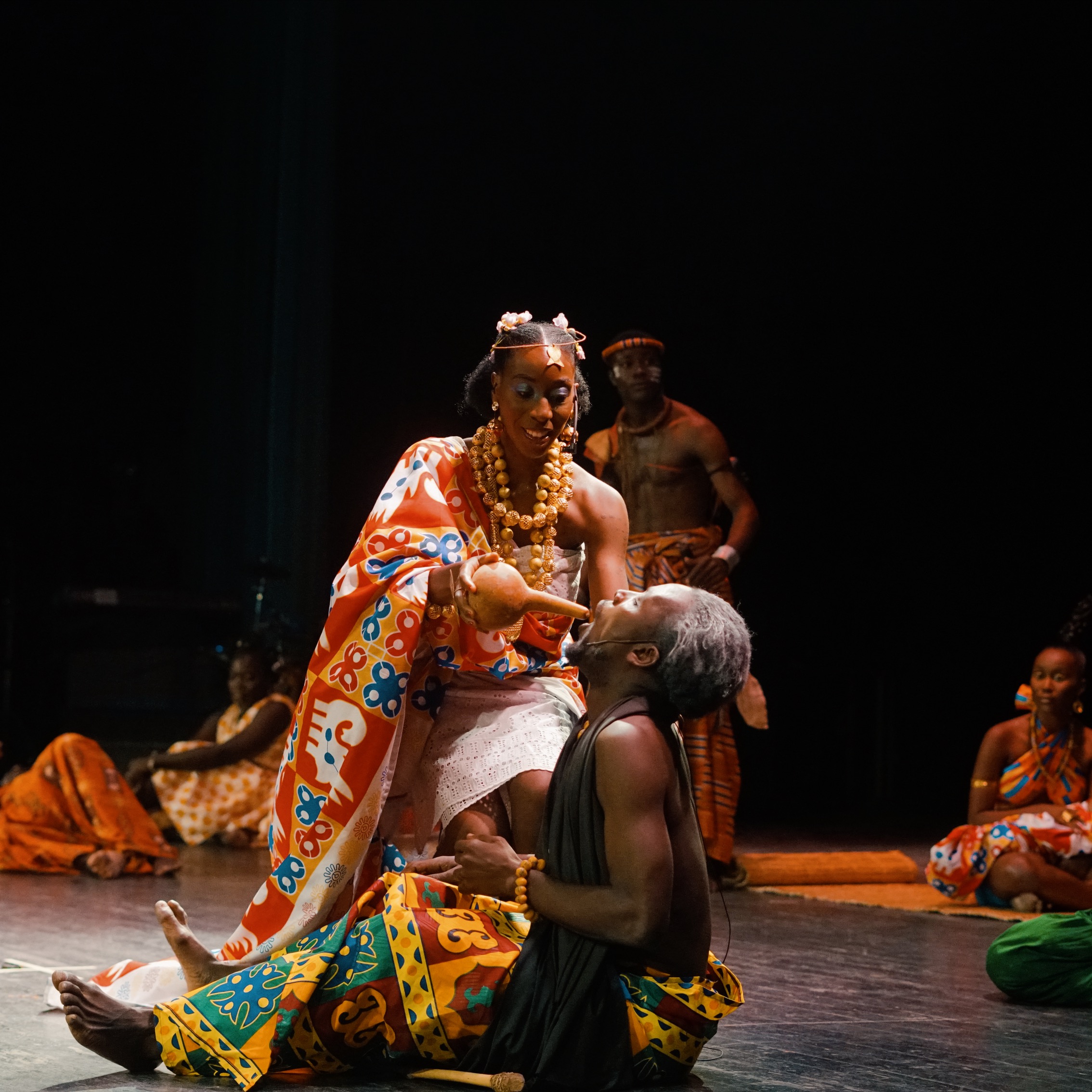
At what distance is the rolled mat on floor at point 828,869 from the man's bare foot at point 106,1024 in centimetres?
395

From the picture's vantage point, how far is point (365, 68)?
9.97 metres

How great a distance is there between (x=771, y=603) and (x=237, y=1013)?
7.98 m

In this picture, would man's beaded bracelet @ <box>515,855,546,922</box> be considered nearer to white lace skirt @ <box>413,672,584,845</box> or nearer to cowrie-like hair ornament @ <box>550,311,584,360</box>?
white lace skirt @ <box>413,672,584,845</box>

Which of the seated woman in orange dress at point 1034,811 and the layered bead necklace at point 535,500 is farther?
the seated woman in orange dress at point 1034,811

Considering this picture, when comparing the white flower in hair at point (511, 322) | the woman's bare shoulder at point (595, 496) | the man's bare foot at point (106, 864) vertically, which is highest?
the white flower in hair at point (511, 322)

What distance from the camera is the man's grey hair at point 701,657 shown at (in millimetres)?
2672

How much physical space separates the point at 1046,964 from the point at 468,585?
176cm

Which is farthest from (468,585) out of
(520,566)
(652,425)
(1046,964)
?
(652,425)

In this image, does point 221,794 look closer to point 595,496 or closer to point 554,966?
point 595,496

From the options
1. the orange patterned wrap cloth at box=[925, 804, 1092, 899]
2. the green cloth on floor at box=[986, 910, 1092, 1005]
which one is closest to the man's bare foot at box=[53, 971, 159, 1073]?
the green cloth on floor at box=[986, 910, 1092, 1005]

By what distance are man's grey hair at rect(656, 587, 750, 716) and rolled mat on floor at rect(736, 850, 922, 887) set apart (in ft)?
12.8

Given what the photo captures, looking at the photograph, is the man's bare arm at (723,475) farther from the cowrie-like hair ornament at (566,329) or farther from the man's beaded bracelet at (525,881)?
the man's beaded bracelet at (525,881)

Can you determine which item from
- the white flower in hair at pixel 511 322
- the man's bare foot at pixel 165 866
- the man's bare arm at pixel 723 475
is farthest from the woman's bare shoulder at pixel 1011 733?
the white flower in hair at pixel 511 322

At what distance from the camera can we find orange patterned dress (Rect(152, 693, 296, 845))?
306 inches
